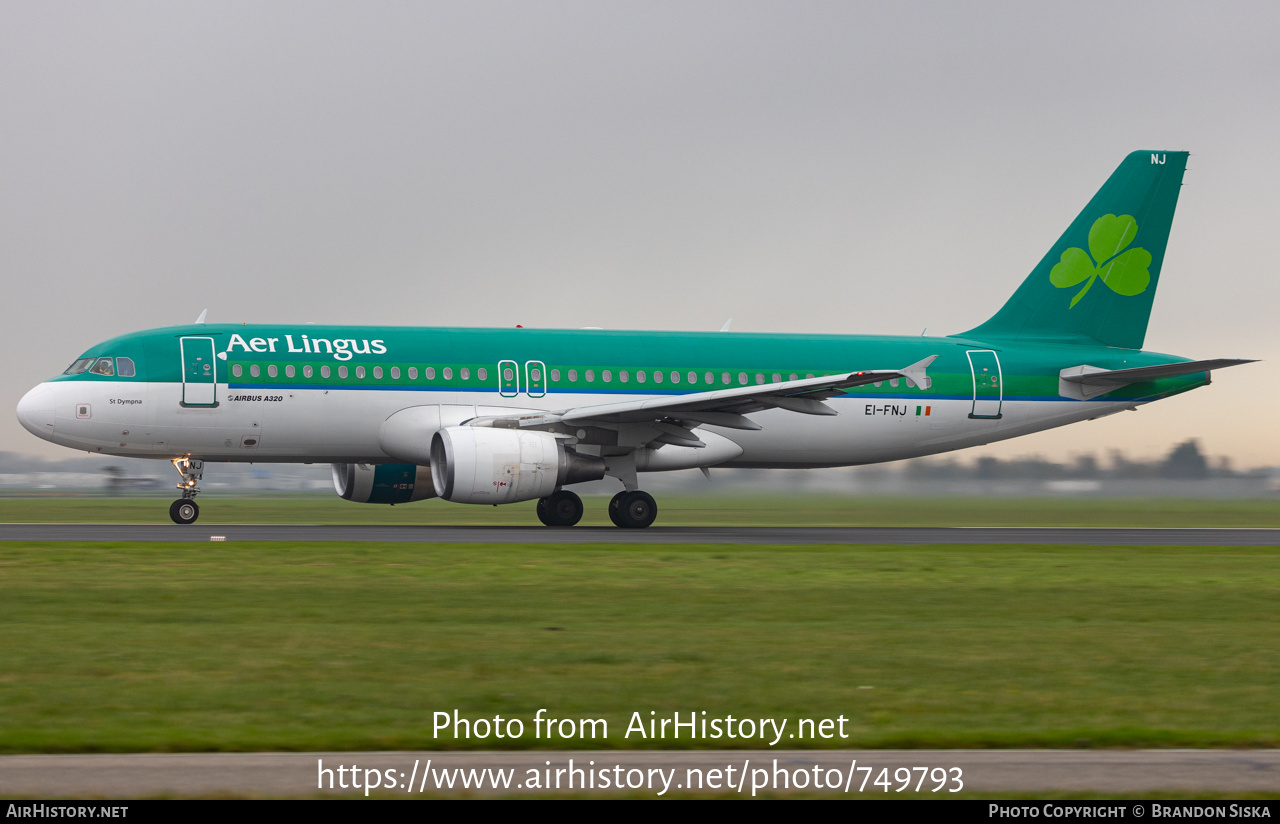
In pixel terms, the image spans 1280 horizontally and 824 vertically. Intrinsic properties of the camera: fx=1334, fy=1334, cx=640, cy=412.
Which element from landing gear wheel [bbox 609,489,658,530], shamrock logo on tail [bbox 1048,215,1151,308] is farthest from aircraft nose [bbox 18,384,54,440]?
shamrock logo on tail [bbox 1048,215,1151,308]

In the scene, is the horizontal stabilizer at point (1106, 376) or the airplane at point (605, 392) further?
the horizontal stabilizer at point (1106, 376)

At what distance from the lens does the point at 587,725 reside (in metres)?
7.65

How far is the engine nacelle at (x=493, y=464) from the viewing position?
80.4 ft

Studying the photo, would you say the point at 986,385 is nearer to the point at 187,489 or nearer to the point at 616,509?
the point at 616,509

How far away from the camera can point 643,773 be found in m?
6.38

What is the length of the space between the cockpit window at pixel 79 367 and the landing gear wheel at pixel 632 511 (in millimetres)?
10852

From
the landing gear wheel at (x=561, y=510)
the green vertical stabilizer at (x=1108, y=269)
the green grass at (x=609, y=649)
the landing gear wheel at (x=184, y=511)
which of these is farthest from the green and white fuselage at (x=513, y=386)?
the green grass at (x=609, y=649)

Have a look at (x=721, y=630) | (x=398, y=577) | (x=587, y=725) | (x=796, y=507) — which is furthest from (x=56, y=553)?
(x=796, y=507)

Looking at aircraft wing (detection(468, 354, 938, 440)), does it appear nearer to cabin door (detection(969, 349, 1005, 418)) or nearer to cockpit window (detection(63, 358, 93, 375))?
cabin door (detection(969, 349, 1005, 418))

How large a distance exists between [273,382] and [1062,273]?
1918 cm

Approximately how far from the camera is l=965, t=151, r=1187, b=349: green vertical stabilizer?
1293 inches

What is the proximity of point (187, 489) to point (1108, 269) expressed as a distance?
880 inches

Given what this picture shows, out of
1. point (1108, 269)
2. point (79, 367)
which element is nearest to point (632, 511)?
point (79, 367)

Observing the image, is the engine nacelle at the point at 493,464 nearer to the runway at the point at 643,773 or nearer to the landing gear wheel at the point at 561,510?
the landing gear wheel at the point at 561,510
